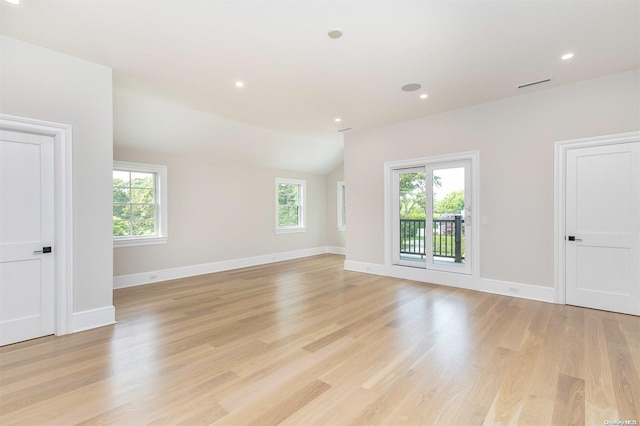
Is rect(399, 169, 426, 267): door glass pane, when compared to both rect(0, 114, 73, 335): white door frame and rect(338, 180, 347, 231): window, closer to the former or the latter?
rect(338, 180, 347, 231): window

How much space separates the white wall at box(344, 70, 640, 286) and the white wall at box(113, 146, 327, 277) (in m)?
3.90

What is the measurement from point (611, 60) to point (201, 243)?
22.5 ft

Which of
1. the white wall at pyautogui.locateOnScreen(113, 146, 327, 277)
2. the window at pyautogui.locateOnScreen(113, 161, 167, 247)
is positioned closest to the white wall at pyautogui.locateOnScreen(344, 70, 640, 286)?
the white wall at pyautogui.locateOnScreen(113, 146, 327, 277)

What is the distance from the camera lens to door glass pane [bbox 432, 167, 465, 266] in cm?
499

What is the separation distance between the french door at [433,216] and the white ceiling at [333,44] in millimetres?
1341

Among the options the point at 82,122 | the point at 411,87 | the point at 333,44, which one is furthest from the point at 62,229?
the point at 411,87

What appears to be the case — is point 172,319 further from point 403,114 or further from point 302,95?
point 403,114

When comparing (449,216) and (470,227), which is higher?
(449,216)

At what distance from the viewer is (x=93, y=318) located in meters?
3.29

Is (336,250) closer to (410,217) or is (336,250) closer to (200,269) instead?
(410,217)

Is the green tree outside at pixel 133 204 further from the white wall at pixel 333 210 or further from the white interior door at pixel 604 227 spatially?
the white interior door at pixel 604 227

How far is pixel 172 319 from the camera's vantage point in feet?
11.6

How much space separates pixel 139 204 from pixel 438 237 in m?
5.50

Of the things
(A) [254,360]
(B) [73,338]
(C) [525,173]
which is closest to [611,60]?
(C) [525,173]
